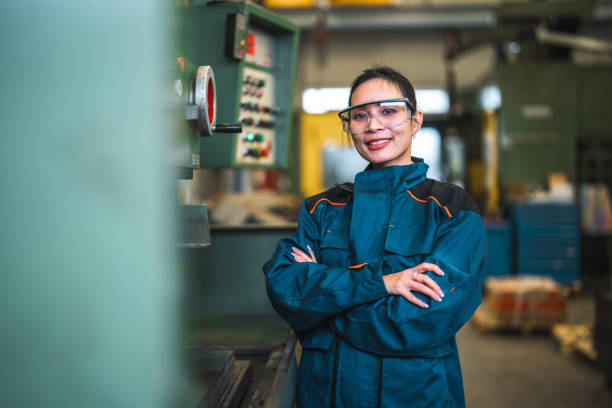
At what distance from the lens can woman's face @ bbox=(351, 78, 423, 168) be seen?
120 cm

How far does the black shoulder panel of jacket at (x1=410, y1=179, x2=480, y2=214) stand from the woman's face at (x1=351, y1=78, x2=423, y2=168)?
3.8 inches

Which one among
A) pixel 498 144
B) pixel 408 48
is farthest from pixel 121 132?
pixel 408 48

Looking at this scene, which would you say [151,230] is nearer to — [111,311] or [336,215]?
[111,311]

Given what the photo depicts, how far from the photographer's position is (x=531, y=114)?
5.15m

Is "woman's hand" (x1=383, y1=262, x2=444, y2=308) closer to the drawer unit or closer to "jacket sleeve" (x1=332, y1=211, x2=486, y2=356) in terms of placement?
"jacket sleeve" (x1=332, y1=211, x2=486, y2=356)

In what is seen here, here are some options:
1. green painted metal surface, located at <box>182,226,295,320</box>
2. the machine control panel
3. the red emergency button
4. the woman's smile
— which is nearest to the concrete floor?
green painted metal surface, located at <box>182,226,295,320</box>

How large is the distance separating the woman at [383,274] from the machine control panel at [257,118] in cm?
62

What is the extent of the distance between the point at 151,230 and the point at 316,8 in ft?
21.7

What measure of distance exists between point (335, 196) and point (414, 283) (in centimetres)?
33

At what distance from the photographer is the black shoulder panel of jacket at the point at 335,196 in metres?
1.26

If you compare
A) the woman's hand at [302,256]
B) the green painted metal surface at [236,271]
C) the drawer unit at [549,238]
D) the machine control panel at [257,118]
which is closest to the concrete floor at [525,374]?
the drawer unit at [549,238]

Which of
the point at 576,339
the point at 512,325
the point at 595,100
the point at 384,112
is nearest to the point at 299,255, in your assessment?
the point at 384,112

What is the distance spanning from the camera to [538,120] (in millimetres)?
5160

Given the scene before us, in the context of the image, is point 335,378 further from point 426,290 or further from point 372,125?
point 372,125
